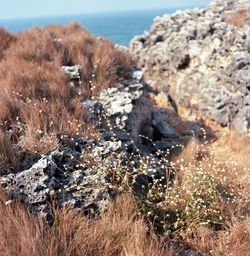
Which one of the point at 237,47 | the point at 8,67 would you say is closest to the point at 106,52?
the point at 8,67

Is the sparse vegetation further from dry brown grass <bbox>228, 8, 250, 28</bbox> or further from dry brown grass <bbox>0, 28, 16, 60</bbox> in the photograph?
dry brown grass <bbox>228, 8, 250, 28</bbox>

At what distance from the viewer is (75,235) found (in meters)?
3.80

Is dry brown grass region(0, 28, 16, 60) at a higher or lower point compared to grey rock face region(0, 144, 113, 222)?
higher

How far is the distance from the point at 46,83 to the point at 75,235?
3.81 m

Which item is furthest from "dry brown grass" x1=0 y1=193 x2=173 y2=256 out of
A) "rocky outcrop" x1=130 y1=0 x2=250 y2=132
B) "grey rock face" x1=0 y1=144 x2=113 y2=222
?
"rocky outcrop" x1=130 y1=0 x2=250 y2=132

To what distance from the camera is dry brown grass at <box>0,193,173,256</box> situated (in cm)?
332

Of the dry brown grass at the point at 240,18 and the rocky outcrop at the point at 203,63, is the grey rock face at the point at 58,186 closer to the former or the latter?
the rocky outcrop at the point at 203,63

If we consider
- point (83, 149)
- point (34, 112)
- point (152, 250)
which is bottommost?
point (152, 250)

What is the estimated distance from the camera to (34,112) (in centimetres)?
562

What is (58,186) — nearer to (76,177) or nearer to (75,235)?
(76,177)

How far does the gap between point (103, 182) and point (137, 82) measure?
509 cm

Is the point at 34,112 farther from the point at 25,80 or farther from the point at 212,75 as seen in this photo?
the point at 212,75

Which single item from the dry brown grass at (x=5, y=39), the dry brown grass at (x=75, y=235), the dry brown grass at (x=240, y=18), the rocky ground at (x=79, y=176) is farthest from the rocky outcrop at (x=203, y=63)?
the dry brown grass at (x=75, y=235)

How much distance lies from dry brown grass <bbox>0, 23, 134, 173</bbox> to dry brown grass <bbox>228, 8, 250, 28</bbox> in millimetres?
6748
